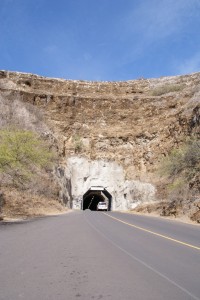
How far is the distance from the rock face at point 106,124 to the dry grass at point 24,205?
13835mm

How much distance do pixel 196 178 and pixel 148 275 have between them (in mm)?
24151

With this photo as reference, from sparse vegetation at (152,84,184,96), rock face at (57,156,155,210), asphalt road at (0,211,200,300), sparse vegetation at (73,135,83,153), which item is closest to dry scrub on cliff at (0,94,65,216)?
sparse vegetation at (73,135,83,153)

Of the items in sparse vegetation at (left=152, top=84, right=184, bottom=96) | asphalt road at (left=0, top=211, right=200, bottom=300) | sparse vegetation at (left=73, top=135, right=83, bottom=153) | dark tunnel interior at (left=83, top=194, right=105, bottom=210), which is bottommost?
asphalt road at (left=0, top=211, right=200, bottom=300)

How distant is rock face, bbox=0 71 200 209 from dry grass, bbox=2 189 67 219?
13835mm

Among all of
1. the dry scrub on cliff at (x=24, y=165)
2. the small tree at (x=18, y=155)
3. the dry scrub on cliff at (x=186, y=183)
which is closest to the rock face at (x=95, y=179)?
the dry scrub on cliff at (x=24, y=165)

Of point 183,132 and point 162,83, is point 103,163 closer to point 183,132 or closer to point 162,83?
point 183,132

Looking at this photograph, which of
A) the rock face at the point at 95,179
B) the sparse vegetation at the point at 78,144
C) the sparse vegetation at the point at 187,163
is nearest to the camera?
the sparse vegetation at the point at 187,163

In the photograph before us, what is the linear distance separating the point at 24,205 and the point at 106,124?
28.2 metres

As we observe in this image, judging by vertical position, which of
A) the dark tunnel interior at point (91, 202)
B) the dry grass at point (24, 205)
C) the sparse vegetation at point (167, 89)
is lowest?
the dry grass at point (24, 205)

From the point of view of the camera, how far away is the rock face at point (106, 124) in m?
48.8

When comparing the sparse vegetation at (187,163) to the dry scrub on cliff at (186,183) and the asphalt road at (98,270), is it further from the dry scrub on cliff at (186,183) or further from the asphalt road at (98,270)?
the asphalt road at (98,270)

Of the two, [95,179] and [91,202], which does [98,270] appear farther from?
[91,202]

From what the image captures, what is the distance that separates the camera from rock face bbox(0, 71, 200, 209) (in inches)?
1922

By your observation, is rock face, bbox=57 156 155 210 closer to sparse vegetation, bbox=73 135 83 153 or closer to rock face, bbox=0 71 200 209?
rock face, bbox=0 71 200 209
